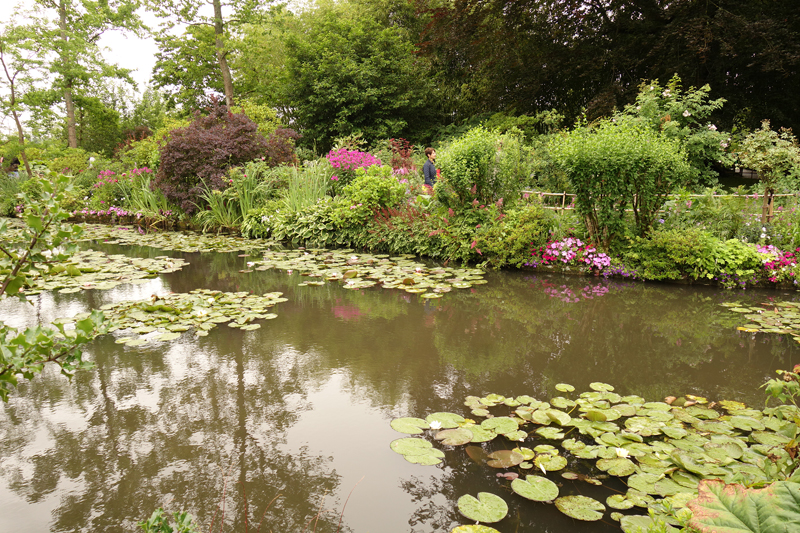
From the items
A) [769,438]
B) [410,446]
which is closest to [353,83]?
[410,446]

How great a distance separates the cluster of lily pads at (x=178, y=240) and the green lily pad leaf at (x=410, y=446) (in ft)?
22.4

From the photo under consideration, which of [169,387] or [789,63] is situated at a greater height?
[789,63]

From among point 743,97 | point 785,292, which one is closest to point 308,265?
point 785,292

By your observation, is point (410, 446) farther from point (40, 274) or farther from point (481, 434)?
point (40, 274)

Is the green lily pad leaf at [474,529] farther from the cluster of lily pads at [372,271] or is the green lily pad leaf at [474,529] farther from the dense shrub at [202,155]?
the dense shrub at [202,155]

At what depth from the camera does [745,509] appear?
891 mm

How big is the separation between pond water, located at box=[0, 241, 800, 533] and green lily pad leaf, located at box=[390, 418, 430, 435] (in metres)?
0.06

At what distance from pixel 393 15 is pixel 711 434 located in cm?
2456

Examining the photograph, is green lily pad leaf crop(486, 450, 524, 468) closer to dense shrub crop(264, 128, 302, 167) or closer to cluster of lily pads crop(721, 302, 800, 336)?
cluster of lily pads crop(721, 302, 800, 336)

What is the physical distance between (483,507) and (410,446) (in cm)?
59

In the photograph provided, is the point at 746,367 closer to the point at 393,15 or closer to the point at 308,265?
the point at 308,265

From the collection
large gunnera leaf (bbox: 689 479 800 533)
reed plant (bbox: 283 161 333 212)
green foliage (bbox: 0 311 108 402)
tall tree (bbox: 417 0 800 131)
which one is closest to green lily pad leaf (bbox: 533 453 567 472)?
large gunnera leaf (bbox: 689 479 800 533)

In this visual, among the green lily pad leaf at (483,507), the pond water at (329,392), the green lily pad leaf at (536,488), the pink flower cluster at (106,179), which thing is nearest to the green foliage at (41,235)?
the pond water at (329,392)

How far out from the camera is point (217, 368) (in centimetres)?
362
